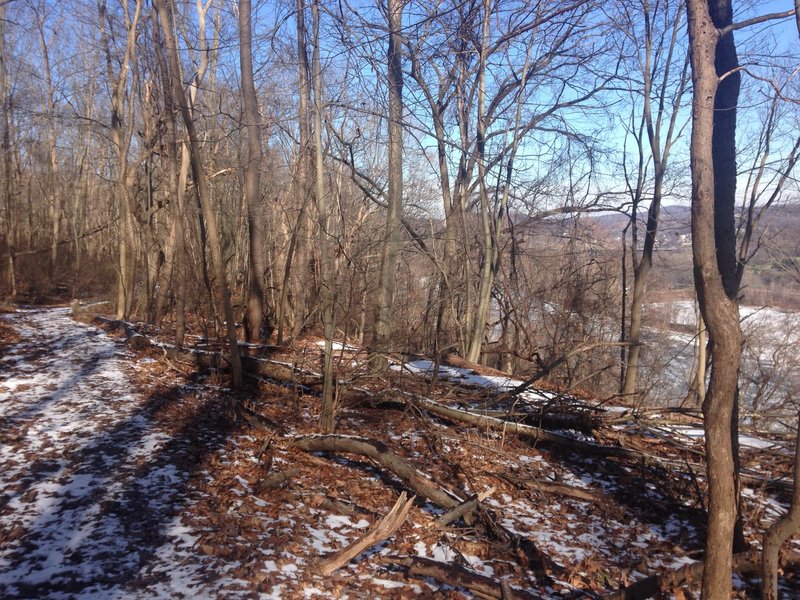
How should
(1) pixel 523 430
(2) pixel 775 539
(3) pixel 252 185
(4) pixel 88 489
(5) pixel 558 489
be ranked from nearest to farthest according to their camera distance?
(2) pixel 775 539
(4) pixel 88 489
(5) pixel 558 489
(1) pixel 523 430
(3) pixel 252 185

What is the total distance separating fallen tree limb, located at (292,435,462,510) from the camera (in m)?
4.86

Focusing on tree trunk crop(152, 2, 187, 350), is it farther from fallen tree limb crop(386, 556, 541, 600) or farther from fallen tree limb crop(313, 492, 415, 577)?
fallen tree limb crop(386, 556, 541, 600)

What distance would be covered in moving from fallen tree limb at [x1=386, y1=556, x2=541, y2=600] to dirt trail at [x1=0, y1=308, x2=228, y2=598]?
55.7 inches

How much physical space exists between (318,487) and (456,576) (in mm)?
1775

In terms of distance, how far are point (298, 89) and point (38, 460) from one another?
4.66 metres

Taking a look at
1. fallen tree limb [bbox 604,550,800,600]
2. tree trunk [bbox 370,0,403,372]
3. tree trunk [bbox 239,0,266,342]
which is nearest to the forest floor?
fallen tree limb [bbox 604,550,800,600]

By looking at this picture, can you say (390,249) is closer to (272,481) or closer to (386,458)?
(386,458)

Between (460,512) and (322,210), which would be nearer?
(460,512)

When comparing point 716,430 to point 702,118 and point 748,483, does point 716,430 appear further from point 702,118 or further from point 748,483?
point 748,483

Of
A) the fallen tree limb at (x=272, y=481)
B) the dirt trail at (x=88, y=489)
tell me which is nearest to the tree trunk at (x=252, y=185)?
the dirt trail at (x=88, y=489)

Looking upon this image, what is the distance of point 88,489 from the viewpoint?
4.54 m

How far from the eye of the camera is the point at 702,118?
2.98m

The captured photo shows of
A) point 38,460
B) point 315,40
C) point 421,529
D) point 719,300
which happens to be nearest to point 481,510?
point 421,529

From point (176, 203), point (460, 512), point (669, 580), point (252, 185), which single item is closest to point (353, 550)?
point (460, 512)
